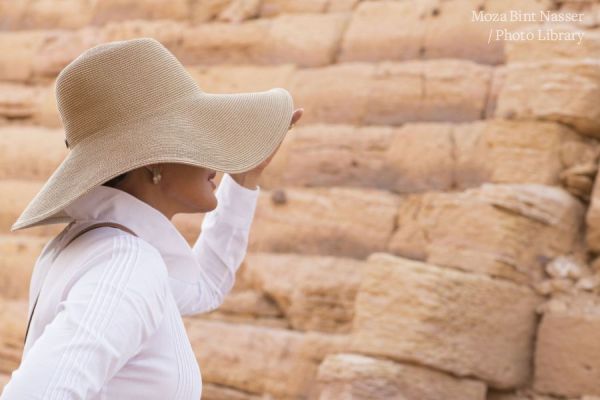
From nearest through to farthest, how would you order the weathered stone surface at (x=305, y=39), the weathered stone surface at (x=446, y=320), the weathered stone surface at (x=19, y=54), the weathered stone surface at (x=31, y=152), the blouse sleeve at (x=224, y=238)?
the blouse sleeve at (x=224, y=238), the weathered stone surface at (x=446, y=320), the weathered stone surface at (x=305, y=39), the weathered stone surface at (x=31, y=152), the weathered stone surface at (x=19, y=54)

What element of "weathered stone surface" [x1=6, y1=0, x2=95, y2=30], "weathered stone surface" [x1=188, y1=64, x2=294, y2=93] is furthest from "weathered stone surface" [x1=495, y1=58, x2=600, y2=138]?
"weathered stone surface" [x1=6, y1=0, x2=95, y2=30]

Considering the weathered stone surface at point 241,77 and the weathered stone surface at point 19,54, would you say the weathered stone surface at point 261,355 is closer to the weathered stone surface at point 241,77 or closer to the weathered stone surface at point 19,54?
the weathered stone surface at point 241,77

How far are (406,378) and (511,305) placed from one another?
61 centimetres

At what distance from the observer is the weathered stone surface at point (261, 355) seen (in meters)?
4.73

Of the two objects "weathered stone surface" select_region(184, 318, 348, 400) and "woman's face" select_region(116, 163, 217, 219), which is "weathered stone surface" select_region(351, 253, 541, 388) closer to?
"weathered stone surface" select_region(184, 318, 348, 400)

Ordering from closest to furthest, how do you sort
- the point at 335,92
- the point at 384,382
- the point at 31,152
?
the point at 384,382, the point at 335,92, the point at 31,152

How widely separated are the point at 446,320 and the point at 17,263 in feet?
10.1

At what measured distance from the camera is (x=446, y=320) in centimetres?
429

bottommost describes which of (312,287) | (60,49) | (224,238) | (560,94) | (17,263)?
(17,263)

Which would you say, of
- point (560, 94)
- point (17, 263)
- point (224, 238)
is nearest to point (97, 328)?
point (224, 238)

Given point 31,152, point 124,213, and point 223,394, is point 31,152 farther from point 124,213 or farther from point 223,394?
point 124,213

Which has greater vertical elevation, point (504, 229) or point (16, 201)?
point (504, 229)

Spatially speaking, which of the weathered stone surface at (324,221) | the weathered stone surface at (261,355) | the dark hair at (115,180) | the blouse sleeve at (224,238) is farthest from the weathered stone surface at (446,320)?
the dark hair at (115,180)

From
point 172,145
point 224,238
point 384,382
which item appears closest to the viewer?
point 172,145
